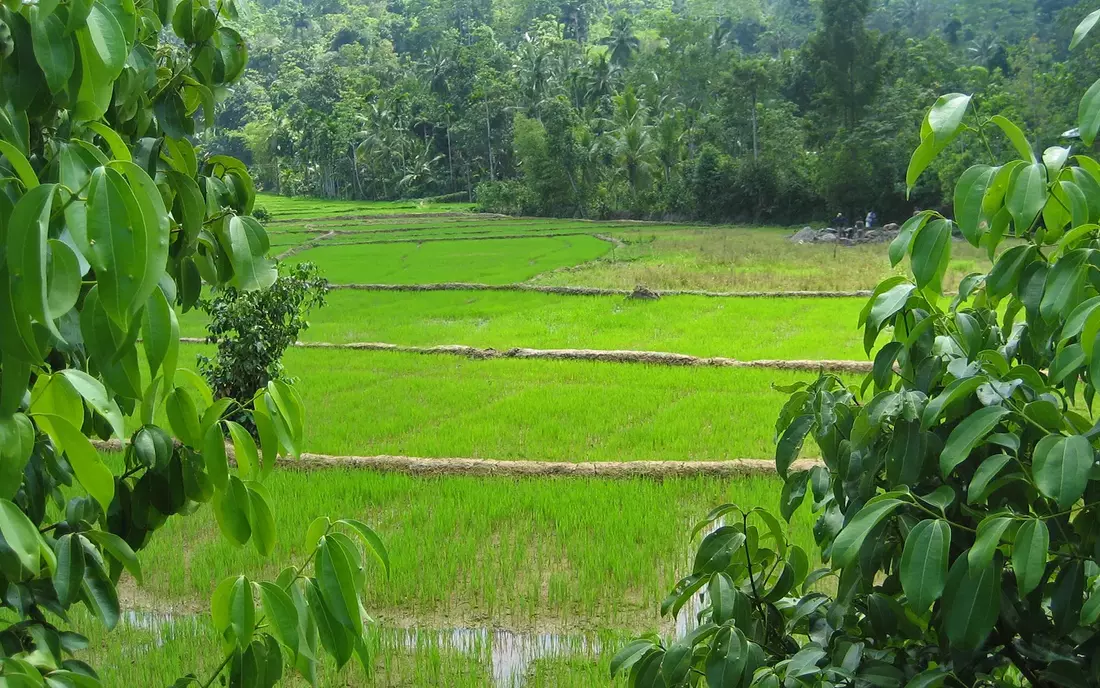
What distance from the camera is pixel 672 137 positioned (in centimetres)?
3625

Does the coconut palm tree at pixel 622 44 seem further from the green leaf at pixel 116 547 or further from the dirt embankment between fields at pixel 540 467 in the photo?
the green leaf at pixel 116 547

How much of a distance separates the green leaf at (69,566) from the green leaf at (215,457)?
0.82ft

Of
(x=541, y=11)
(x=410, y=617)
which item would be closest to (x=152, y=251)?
(x=410, y=617)

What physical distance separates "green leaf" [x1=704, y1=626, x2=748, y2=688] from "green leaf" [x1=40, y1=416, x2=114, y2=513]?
953 mm

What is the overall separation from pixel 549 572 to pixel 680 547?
0.74m

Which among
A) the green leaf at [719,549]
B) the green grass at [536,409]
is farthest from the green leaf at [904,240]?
the green grass at [536,409]

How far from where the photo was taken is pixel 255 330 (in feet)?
23.3

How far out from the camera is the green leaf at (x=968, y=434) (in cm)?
130

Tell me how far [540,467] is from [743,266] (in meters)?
12.9

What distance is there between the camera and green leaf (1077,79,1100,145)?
1303 mm

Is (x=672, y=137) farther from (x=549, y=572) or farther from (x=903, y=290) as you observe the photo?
(x=903, y=290)

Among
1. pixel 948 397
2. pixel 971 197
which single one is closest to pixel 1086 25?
pixel 971 197

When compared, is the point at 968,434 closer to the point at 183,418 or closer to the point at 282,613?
the point at 282,613

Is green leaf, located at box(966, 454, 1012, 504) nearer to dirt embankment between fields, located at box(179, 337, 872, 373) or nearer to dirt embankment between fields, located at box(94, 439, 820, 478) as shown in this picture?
dirt embankment between fields, located at box(94, 439, 820, 478)
